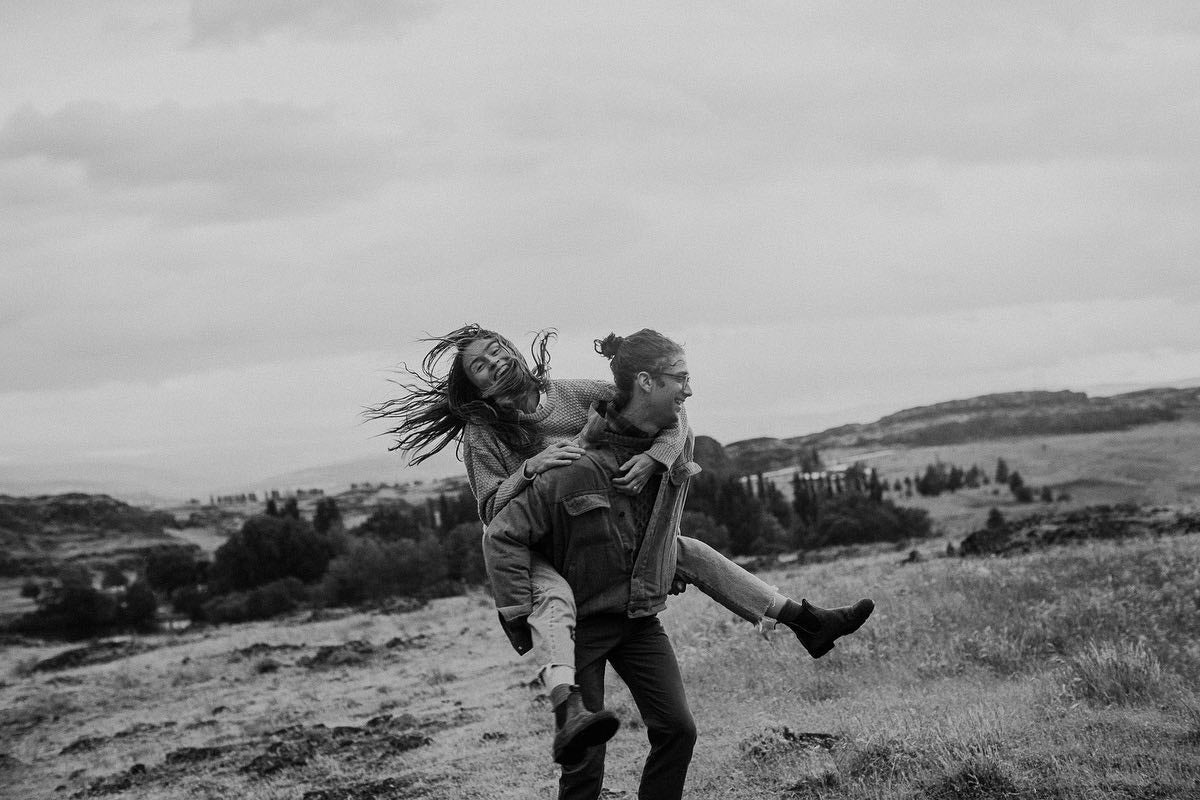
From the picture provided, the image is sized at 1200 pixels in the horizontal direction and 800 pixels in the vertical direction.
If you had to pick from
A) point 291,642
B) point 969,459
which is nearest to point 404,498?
point 969,459

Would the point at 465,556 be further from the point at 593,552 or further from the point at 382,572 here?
the point at 593,552

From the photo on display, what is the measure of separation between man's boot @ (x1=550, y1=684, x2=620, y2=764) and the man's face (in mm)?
1447

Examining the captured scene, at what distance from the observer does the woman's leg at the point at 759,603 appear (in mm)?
5617

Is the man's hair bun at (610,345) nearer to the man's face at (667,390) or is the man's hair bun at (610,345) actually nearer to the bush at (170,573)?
the man's face at (667,390)

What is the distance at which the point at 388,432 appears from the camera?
637 centimetres

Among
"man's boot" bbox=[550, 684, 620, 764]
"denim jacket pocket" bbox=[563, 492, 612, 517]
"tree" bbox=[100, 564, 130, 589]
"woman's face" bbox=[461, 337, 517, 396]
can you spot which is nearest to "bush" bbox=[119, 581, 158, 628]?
"tree" bbox=[100, 564, 130, 589]

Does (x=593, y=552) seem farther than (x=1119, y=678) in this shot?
No

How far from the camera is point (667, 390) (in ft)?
17.2

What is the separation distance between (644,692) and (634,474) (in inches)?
44.1

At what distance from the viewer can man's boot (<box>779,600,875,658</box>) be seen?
5.58 meters

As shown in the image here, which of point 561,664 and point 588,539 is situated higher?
point 588,539

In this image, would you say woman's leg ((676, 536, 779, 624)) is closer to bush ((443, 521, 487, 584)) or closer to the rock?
the rock

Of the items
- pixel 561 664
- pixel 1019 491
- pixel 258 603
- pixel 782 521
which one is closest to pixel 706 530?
pixel 258 603

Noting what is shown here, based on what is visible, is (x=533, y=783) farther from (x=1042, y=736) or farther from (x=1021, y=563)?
(x=1021, y=563)
